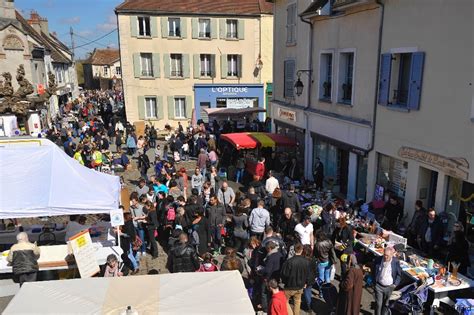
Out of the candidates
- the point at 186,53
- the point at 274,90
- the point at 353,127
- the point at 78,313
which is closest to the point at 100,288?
the point at 78,313

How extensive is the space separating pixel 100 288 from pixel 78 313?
606 mm

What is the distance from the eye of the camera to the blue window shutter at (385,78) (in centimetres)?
1130

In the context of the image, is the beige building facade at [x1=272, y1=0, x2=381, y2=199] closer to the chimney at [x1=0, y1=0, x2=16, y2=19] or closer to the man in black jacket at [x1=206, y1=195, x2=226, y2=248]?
the man in black jacket at [x1=206, y1=195, x2=226, y2=248]

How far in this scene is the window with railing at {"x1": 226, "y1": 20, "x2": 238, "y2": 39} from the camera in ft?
96.7

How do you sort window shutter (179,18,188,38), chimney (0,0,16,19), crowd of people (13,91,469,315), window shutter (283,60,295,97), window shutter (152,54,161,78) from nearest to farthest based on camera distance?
crowd of people (13,91,469,315) < window shutter (283,60,295,97) < chimney (0,0,16,19) < window shutter (179,18,188,38) < window shutter (152,54,161,78)

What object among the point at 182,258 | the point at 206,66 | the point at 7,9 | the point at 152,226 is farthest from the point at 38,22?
the point at 182,258

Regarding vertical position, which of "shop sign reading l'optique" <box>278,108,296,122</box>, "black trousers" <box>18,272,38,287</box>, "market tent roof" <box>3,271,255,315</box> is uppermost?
"shop sign reading l'optique" <box>278,108,296,122</box>

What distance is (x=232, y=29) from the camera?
29625 millimetres

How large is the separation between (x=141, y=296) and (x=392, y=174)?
900cm

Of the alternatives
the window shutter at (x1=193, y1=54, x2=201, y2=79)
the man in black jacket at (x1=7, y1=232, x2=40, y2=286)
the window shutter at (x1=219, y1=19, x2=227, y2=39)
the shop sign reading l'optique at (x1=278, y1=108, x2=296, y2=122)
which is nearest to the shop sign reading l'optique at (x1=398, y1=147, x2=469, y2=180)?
the shop sign reading l'optique at (x1=278, y1=108, x2=296, y2=122)

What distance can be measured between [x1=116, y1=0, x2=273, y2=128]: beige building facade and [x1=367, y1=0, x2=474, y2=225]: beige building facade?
17.7m

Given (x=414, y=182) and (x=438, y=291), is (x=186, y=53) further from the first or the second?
(x=438, y=291)

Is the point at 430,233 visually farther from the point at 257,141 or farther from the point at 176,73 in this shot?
the point at 176,73

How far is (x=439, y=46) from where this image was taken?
9.40m
